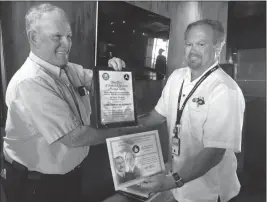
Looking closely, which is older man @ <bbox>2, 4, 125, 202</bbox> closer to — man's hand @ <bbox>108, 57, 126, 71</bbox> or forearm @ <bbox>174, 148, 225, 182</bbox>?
man's hand @ <bbox>108, 57, 126, 71</bbox>

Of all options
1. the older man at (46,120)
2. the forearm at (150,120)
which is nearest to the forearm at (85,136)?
the older man at (46,120)

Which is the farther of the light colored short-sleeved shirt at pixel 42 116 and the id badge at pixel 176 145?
the id badge at pixel 176 145

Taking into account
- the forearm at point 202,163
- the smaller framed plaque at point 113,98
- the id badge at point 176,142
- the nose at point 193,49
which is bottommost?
the forearm at point 202,163

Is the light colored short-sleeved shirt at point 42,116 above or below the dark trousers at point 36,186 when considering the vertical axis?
above

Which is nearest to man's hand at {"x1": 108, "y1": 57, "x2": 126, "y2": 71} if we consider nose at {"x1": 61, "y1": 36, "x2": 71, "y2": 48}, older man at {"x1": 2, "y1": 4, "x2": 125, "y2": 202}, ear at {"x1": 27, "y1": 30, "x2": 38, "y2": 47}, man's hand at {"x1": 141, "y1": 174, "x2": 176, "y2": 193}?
older man at {"x1": 2, "y1": 4, "x2": 125, "y2": 202}

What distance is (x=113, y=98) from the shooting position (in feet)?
2.75

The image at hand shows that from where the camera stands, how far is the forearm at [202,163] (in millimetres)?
922

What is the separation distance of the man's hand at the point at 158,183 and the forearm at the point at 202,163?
0.20 ft

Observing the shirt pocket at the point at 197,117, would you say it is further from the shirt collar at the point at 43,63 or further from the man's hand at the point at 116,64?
the shirt collar at the point at 43,63

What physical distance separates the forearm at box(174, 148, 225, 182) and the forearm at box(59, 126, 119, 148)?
1.12ft

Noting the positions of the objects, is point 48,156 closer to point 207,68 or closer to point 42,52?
point 42,52

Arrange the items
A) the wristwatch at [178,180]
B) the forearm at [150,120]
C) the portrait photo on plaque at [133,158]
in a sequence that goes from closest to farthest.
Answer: the portrait photo on plaque at [133,158] < the wristwatch at [178,180] < the forearm at [150,120]

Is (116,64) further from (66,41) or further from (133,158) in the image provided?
(133,158)

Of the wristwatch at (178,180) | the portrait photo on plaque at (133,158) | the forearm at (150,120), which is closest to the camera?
the portrait photo on plaque at (133,158)
